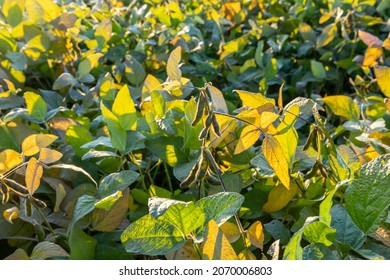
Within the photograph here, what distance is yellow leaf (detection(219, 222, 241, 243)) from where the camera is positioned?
31.1 inches

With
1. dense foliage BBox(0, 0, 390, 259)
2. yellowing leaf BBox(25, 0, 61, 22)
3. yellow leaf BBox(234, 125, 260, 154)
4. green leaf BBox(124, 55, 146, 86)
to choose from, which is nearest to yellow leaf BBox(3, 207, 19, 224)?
dense foliage BBox(0, 0, 390, 259)

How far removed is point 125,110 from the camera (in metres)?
0.99

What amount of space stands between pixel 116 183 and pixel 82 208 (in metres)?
0.06

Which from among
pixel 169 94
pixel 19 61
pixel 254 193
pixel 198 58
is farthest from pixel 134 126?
pixel 198 58

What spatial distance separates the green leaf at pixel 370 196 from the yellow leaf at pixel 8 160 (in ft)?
1.62

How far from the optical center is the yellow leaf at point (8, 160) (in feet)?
2.99

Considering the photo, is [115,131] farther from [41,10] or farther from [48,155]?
[41,10]

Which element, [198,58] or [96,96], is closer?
[96,96]

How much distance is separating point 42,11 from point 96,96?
1.21 ft

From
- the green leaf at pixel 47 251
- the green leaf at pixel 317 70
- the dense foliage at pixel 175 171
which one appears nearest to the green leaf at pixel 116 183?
the dense foliage at pixel 175 171

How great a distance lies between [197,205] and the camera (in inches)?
29.7

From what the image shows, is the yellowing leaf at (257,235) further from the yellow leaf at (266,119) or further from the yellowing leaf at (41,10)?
the yellowing leaf at (41,10)

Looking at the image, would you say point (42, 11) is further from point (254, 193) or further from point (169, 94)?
point (254, 193)

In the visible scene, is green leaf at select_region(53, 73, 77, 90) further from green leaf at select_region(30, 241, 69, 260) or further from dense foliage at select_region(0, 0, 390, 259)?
A: green leaf at select_region(30, 241, 69, 260)
